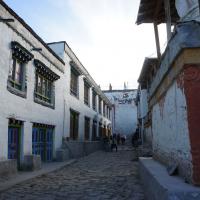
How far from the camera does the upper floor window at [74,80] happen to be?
1887cm

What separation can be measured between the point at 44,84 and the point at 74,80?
5559mm

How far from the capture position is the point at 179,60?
177 inches

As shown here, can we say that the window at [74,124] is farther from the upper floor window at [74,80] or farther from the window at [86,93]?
the window at [86,93]

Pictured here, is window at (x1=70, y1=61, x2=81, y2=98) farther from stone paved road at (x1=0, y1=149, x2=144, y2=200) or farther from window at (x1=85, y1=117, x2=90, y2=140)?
stone paved road at (x1=0, y1=149, x2=144, y2=200)

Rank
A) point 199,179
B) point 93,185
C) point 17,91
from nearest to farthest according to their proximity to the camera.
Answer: point 199,179 → point 93,185 → point 17,91

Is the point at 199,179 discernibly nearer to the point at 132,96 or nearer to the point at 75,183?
the point at 75,183

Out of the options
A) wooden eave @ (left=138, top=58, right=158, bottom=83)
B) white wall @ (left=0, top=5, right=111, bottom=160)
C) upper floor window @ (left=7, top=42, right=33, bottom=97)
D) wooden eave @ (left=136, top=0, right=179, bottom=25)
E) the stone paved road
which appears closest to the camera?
the stone paved road

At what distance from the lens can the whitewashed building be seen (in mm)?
10133

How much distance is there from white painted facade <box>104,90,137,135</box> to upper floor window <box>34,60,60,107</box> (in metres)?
29.2

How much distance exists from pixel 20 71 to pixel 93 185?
5.74 m

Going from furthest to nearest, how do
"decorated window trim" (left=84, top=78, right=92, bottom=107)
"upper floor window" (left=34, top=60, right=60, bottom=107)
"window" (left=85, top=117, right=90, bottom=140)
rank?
1. "window" (left=85, top=117, right=90, bottom=140)
2. "decorated window trim" (left=84, top=78, right=92, bottom=107)
3. "upper floor window" (left=34, top=60, right=60, bottom=107)

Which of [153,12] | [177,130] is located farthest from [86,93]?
[177,130]

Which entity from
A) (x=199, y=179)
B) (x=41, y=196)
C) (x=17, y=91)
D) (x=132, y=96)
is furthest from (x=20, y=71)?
(x=132, y=96)

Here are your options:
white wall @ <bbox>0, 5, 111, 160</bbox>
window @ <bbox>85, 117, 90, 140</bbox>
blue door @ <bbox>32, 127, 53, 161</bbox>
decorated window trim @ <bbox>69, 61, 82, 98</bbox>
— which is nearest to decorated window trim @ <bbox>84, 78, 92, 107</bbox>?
window @ <bbox>85, 117, 90, 140</bbox>
